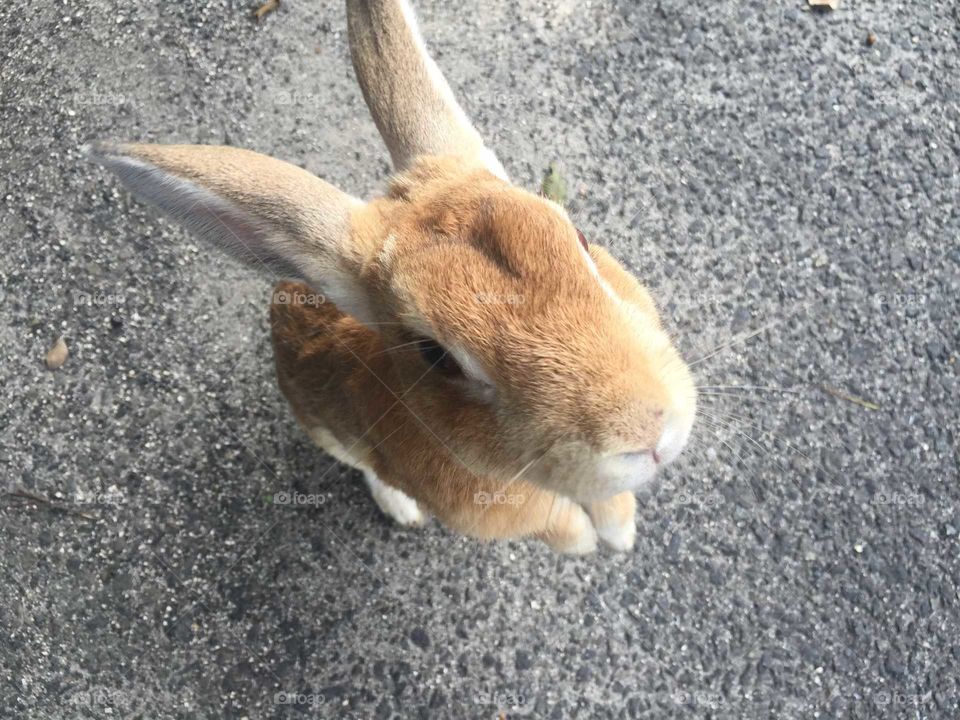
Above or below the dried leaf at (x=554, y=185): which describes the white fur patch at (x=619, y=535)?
below

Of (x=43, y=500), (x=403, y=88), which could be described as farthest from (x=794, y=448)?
(x=43, y=500)

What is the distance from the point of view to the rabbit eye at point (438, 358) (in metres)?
1.99

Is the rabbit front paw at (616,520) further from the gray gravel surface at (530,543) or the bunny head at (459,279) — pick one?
the bunny head at (459,279)

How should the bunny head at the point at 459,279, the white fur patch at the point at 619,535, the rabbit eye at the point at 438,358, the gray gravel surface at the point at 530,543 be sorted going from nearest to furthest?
1. the bunny head at the point at 459,279
2. the rabbit eye at the point at 438,358
3. the white fur patch at the point at 619,535
4. the gray gravel surface at the point at 530,543

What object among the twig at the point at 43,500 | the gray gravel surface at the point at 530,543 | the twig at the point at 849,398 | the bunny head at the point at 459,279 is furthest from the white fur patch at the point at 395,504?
the twig at the point at 849,398

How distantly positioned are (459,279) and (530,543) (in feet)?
5.67

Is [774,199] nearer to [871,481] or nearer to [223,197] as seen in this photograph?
[871,481]

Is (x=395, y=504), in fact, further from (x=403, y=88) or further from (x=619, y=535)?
(x=403, y=88)

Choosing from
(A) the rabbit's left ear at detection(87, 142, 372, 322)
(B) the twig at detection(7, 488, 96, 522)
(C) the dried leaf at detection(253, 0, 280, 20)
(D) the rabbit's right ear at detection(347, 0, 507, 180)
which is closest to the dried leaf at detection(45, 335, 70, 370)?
(B) the twig at detection(7, 488, 96, 522)

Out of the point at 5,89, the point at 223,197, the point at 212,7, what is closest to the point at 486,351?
the point at 223,197

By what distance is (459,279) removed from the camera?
1875mm

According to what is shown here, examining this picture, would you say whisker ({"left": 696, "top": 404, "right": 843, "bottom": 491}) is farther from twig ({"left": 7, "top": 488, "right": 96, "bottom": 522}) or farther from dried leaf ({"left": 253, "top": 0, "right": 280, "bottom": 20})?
dried leaf ({"left": 253, "top": 0, "right": 280, "bottom": 20})

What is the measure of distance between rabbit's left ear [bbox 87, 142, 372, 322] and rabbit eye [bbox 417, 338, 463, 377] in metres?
0.30

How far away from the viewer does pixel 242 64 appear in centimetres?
387
